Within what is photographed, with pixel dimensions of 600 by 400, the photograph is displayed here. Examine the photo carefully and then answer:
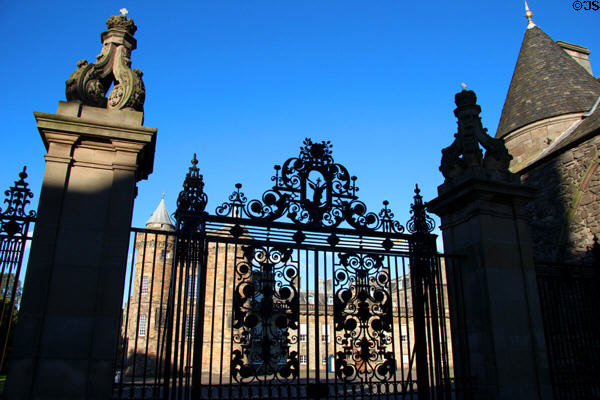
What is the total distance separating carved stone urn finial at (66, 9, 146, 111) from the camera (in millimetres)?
5730

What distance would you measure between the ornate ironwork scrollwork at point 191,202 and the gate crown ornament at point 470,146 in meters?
3.95

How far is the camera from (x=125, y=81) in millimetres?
5887

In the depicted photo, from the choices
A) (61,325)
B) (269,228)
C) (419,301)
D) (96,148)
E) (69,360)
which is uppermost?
(96,148)

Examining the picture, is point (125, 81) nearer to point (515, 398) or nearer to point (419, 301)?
point (419, 301)

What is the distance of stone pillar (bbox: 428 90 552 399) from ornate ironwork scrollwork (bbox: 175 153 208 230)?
3722 millimetres

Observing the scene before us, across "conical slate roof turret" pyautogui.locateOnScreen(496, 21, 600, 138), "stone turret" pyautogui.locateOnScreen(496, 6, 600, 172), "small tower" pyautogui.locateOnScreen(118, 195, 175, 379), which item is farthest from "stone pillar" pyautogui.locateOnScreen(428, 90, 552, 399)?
"conical slate roof turret" pyautogui.locateOnScreen(496, 21, 600, 138)

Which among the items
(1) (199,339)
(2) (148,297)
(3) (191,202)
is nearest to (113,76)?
(3) (191,202)

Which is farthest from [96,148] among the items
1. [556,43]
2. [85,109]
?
[556,43]

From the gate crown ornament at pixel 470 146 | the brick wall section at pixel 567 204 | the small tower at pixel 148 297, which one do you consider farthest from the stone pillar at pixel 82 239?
the brick wall section at pixel 567 204

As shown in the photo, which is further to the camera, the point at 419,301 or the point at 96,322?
the point at 419,301

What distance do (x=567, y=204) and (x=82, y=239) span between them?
12.9m

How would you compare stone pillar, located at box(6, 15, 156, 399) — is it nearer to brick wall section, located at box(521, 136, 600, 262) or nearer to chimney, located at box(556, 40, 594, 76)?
brick wall section, located at box(521, 136, 600, 262)

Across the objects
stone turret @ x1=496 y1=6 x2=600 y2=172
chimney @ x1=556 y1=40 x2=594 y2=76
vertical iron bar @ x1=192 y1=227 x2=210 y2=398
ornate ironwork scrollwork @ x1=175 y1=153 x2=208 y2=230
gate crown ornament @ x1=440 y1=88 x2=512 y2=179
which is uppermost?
chimney @ x1=556 y1=40 x2=594 y2=76

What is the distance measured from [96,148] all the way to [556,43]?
20792 millimetres
